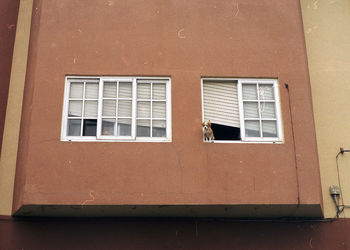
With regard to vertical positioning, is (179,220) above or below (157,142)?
below

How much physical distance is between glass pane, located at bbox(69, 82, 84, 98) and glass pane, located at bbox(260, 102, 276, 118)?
140 inches

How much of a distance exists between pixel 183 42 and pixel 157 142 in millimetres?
2187

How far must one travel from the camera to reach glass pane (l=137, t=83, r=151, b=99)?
8680 millimetres

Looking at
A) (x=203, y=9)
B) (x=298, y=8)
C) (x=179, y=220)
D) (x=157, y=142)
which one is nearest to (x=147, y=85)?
(x=157, y=142)

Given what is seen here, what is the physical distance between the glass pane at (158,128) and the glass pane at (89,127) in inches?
44.3

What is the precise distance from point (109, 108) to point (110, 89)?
1.32ft

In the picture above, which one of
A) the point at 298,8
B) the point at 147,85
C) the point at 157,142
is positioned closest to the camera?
the point at 157,142

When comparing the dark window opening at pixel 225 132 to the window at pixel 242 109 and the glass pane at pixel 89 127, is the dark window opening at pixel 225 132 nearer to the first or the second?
the window at pixel 242 109

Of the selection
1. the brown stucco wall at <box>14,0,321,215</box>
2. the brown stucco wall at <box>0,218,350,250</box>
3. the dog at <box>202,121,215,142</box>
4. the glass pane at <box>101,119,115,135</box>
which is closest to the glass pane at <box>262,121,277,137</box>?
the brown stucco wall at <box>14,0,321,215</box>

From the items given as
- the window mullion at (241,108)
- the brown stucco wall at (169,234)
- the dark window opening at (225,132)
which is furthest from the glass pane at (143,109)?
the brown stucco wall at (169,234)

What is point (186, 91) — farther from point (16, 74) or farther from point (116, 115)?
point (16, 74)

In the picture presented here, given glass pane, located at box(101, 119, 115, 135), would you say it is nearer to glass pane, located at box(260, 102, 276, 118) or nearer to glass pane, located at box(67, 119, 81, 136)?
glass pane, located at box(67, 119, 81, 136)

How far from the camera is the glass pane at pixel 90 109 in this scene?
8.53m

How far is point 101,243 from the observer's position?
8.45m
